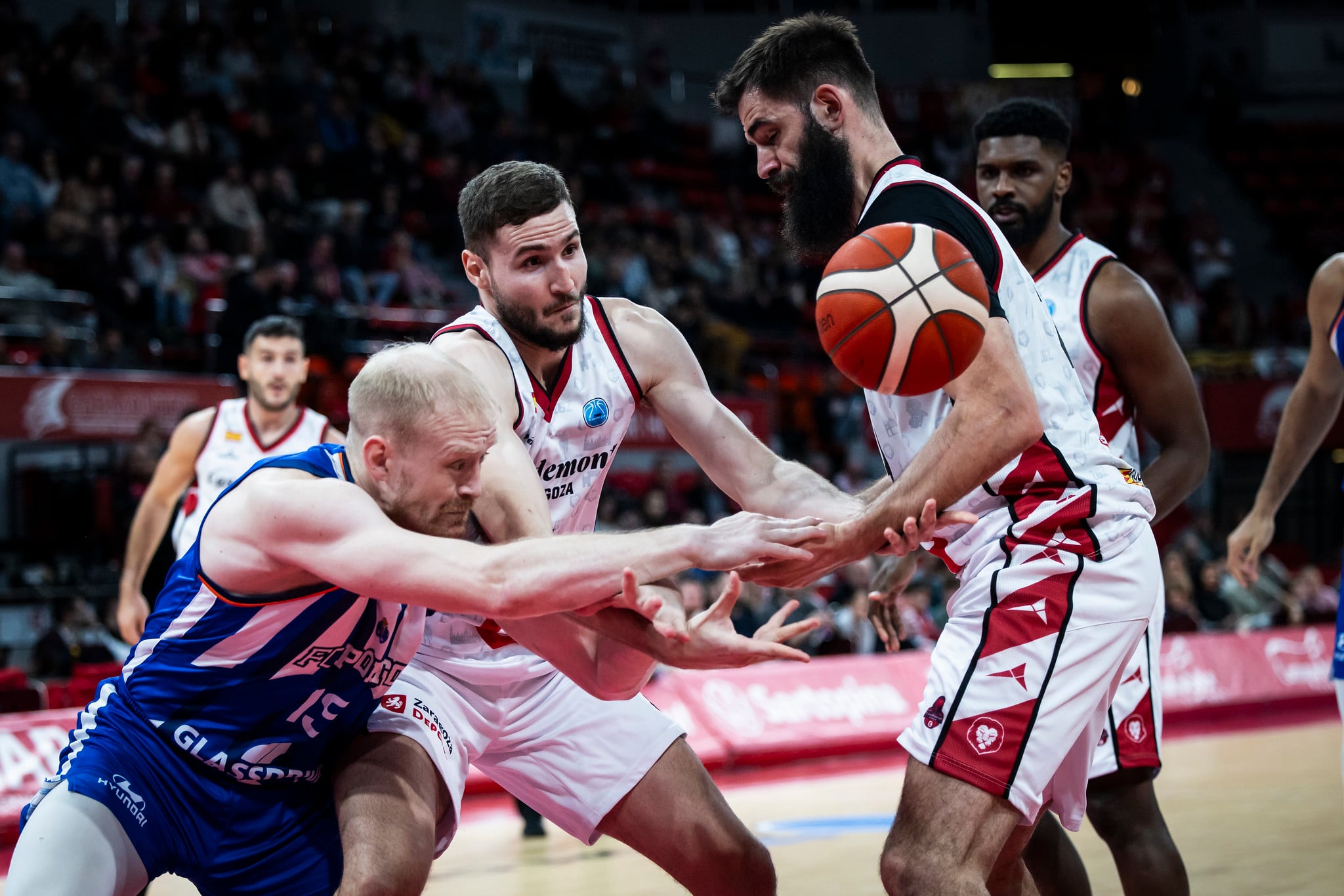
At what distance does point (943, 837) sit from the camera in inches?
125

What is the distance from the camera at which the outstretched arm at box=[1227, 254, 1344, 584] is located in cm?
517

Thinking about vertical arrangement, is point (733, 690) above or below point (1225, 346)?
below

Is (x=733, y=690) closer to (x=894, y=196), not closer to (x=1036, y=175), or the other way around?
(x=1036, y=175)

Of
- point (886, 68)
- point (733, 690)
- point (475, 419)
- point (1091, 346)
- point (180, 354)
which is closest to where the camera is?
point (475, 419)

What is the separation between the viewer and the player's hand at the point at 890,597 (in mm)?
4355

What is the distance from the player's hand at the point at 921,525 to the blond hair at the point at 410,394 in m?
0.99

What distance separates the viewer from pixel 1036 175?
15.9 feet

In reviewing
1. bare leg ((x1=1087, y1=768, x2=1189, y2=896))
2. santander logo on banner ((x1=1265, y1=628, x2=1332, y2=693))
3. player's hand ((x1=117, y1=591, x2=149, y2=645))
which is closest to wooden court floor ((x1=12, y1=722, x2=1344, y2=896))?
player's hand ((x1=117, y1=591, x2=149, y2=645))

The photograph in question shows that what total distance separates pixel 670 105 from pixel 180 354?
1399 cm

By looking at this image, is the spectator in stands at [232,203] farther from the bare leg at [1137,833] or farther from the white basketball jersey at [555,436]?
the bare leg at [1137,833]

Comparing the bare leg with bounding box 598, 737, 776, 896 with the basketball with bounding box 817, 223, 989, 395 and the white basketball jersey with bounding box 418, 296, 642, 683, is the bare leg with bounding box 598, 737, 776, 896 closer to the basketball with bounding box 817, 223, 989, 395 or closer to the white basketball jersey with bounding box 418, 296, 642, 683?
the white basketball jersey with bounding box 418, 296, 642, 683

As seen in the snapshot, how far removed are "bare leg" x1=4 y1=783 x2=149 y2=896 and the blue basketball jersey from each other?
0.87ft

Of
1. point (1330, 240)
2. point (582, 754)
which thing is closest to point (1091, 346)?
point (582, 754)

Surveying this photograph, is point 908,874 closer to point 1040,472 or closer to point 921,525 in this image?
point 921,525
